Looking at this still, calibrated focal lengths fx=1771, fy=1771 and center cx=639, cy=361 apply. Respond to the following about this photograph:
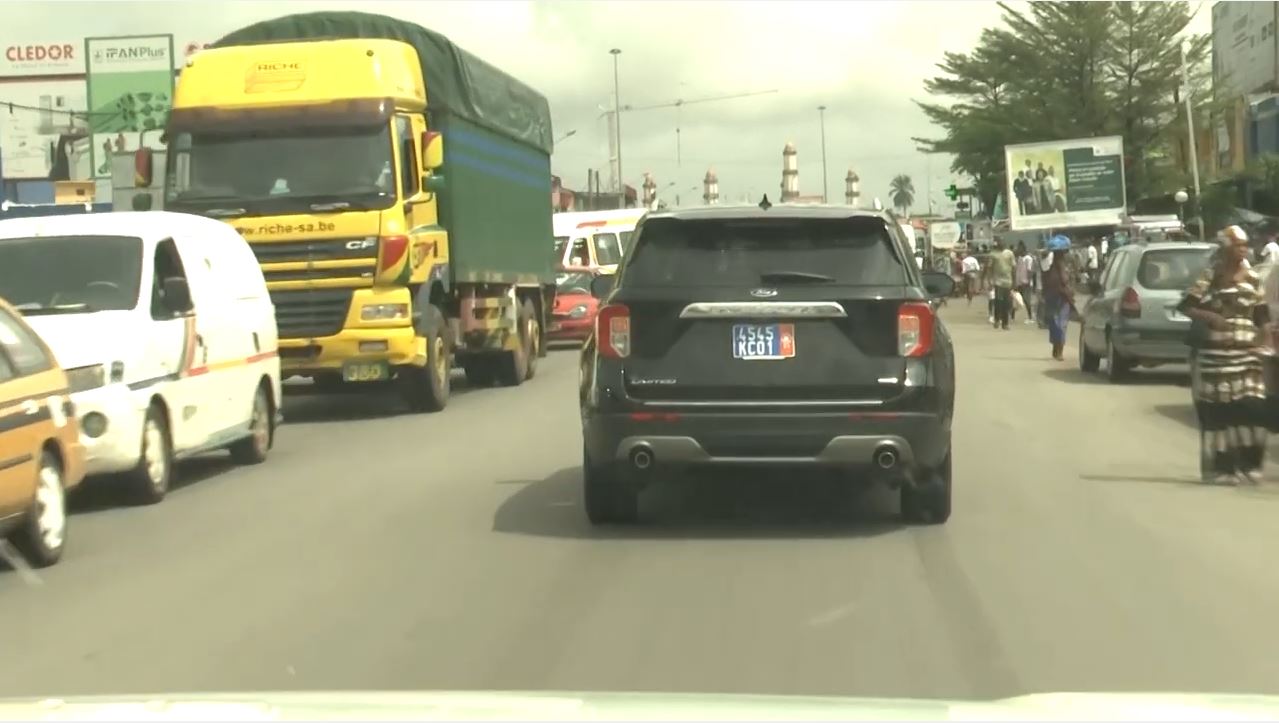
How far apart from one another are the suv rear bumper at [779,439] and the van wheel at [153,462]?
152 inches

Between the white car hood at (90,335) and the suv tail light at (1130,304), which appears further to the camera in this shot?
the suv tail light at (1130,304)

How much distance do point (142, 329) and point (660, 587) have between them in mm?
5013

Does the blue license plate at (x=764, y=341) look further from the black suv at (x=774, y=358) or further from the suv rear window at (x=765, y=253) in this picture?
the suv rear window at (x=765, y=253)

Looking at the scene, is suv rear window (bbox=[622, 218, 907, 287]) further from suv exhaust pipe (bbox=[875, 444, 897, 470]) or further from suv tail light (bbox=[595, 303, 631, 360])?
suv exhaust pipe (bbox=[875, 444, 897, 470])

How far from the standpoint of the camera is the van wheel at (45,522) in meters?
9.06

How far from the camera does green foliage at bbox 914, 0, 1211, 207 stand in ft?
178

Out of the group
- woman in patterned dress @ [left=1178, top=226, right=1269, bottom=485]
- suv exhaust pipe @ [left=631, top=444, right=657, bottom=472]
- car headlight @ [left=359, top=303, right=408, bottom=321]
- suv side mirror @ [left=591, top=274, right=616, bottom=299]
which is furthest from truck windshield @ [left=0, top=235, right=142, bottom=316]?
woman in patterned dress @ [left=1178, top=226, right=1269, bottom=485]

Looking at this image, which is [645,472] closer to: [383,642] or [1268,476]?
[383,642]

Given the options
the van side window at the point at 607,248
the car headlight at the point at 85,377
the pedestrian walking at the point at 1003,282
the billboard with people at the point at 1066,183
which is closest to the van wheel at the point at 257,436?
the car headlight at the point at 85,377

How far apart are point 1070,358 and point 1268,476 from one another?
13859 millimetres

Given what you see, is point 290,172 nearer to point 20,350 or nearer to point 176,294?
point 176,294

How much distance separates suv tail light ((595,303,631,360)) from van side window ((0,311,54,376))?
306 centimetres

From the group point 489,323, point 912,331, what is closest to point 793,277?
point 912,331

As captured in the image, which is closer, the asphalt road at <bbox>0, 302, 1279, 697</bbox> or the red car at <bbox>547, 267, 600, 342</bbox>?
the asphalt road at <bbox>0, 302, 1279, 697</bbox>
